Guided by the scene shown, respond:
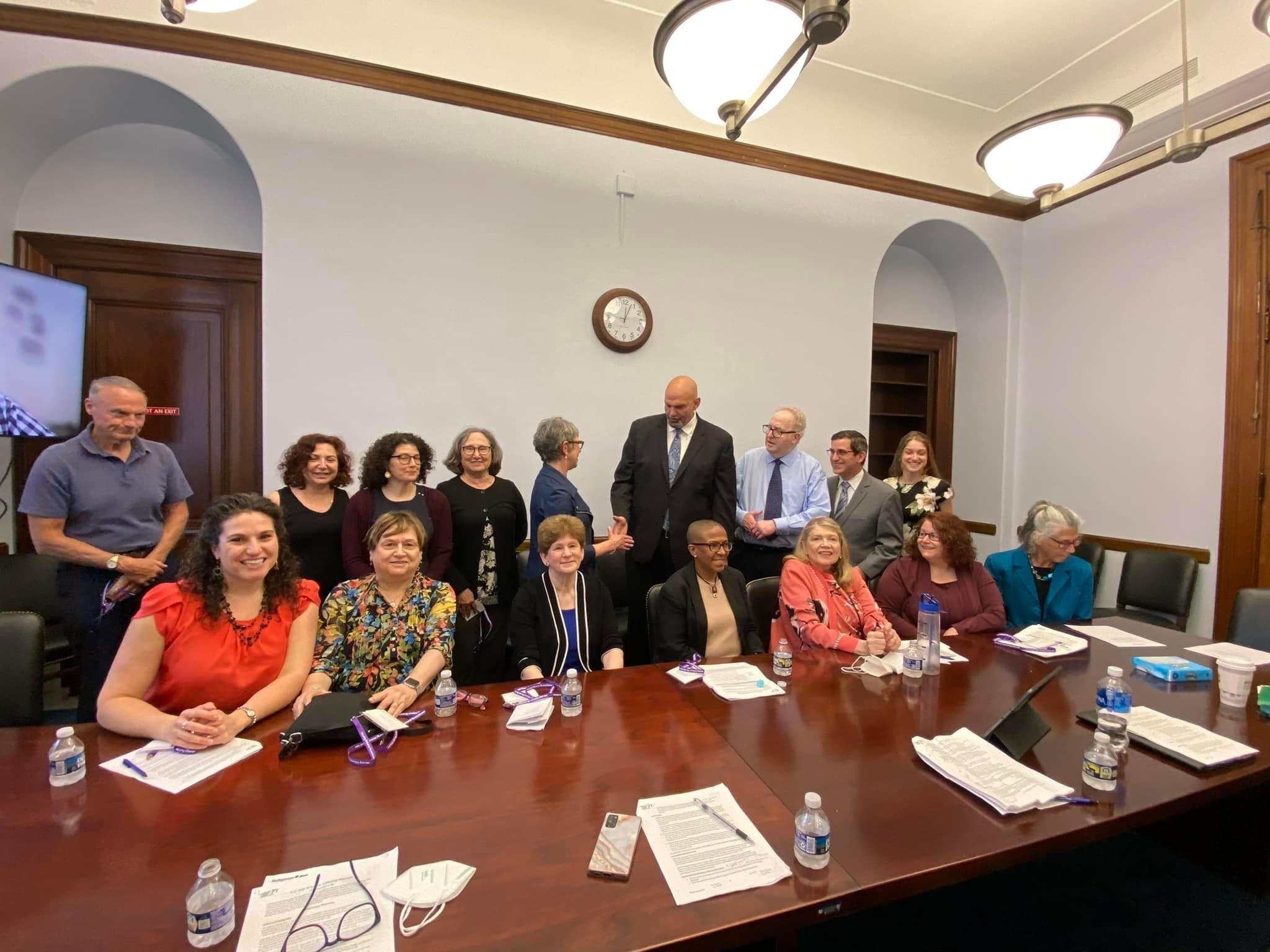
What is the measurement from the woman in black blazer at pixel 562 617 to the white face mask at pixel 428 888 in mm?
1093

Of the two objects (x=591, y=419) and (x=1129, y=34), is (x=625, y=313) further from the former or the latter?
(x=1129, y=34)

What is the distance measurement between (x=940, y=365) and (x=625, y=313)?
3.42m

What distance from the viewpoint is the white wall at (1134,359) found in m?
3.66

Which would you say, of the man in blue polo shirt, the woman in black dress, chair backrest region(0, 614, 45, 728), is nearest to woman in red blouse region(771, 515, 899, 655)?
the woman in black dress

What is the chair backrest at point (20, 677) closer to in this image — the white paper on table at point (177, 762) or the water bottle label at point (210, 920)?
the white paper on table at point (177, 762)

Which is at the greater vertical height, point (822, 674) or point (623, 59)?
point (623, 59)

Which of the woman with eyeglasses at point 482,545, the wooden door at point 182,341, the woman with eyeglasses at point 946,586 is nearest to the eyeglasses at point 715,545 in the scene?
the woman with eyeglasses at point 946,586

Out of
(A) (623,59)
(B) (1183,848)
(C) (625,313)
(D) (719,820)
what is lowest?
(B) (1183,848)

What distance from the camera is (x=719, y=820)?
A: 1108 millimetres

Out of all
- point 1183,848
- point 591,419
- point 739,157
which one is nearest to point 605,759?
point 1183,848

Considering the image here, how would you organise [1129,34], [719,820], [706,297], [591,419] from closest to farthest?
[719,820], [1129,34], [591,419], [706,297]

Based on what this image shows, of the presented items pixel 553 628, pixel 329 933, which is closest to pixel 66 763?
pixel 329 933

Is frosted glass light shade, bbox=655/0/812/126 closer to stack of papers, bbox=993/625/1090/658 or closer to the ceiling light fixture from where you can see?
the ceiling light fixture

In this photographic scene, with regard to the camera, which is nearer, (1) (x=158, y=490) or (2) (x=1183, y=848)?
(2) (x=1183, y=848)
